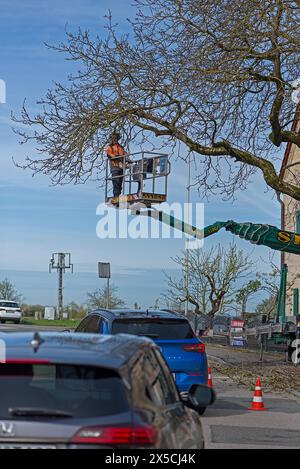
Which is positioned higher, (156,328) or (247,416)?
(156,328)

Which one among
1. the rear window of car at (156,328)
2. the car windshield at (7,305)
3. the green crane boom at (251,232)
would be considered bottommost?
the rear window of car at (156,328)

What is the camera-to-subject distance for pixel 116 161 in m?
20.8

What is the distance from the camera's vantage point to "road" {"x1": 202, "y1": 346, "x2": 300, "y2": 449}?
11094 mm

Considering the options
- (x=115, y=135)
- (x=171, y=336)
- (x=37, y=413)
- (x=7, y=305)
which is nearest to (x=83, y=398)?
(x=37, y=413)

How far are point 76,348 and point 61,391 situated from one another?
33cm

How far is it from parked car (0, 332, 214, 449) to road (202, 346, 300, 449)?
5080mm

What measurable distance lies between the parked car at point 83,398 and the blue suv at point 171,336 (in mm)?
7240

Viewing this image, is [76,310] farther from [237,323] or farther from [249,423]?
[249,423]

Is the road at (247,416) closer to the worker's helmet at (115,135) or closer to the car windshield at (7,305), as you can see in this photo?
the worker's helmet at (115,135)

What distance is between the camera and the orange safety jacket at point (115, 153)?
20.6 m

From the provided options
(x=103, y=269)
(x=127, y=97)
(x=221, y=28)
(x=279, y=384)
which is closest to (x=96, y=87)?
(x=127, y=97)

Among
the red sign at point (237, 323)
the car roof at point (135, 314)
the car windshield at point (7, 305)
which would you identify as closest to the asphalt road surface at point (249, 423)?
the car roof at point (135, 314)

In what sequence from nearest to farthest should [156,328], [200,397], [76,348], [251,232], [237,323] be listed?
[76,348], [200,397], [156,328], [251,232], [237,323]

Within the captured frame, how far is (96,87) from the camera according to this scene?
2050cm
